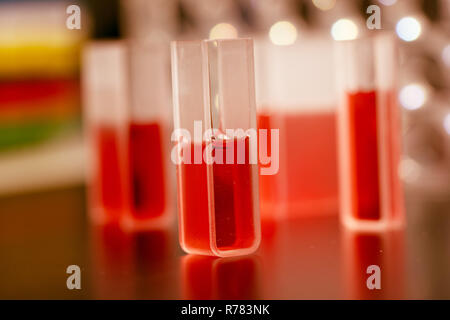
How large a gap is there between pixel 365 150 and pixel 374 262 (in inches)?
7.8

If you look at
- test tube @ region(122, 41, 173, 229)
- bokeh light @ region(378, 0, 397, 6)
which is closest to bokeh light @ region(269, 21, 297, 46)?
bokeh light @ region(378, 0, 397, 6)

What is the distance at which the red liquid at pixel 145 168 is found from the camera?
1067 millimetres

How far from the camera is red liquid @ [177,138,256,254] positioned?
0.85 m

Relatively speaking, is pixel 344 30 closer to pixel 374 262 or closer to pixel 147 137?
pixel 147 137

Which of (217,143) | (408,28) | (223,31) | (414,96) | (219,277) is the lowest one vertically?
(219,277)

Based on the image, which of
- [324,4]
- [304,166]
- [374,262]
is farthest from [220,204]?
[324,4]

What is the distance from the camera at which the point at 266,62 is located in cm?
108

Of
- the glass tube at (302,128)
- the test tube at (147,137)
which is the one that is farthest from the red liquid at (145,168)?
the glass tube at (302,128)

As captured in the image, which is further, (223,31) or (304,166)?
(223,31)

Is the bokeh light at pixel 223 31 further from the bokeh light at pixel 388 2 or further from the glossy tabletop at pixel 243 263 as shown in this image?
the glossy tabletop at pixel 243 263

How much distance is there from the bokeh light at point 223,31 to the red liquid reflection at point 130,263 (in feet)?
1.90

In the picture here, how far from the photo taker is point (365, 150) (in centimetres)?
99
